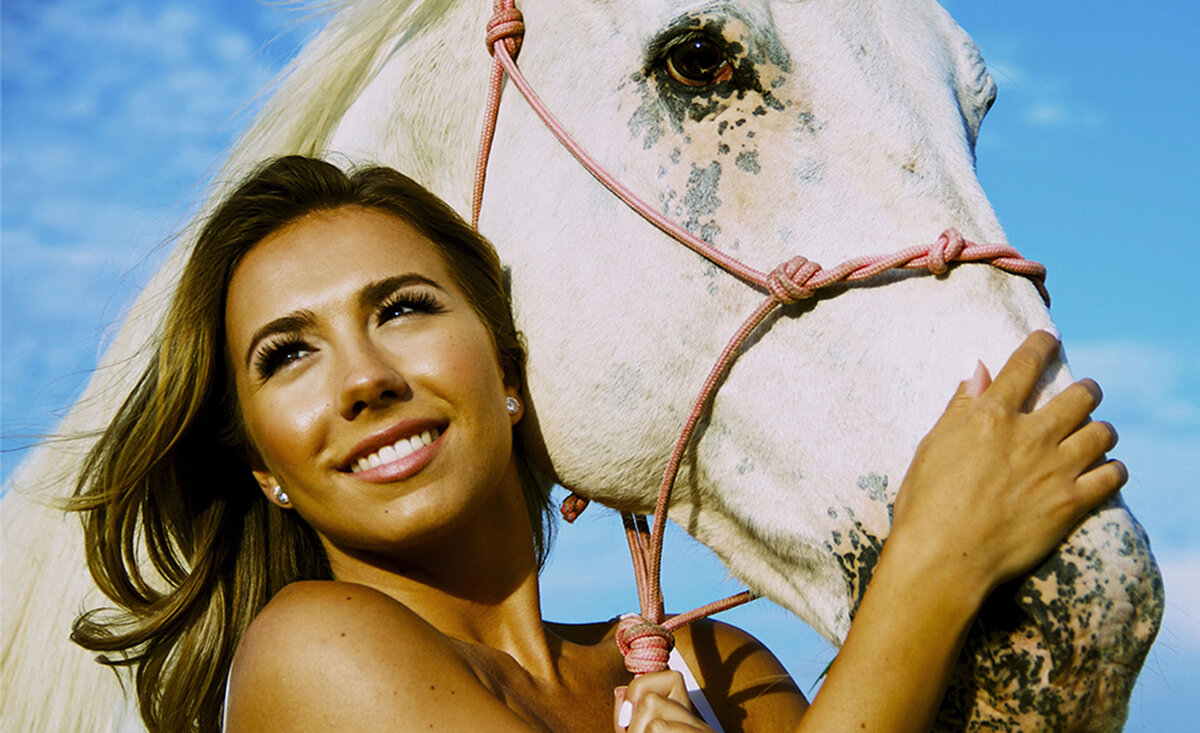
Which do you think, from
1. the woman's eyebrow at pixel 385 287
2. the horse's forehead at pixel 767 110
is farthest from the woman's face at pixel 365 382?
the horse's forehead at pixel 767 110

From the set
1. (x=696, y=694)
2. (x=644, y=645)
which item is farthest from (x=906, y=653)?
(x=696, y=694)

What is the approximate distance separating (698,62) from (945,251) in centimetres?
48

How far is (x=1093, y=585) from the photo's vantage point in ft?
3.84

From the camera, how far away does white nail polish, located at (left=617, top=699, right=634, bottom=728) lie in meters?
1.30

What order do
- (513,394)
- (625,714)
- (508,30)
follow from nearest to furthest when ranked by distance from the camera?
(625,714), (513,394), (508,30)

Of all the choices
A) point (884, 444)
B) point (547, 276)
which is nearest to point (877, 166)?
point (884, 444)

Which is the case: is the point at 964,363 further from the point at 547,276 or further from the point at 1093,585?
the point at 547,276

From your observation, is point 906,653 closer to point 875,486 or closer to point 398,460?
point 875,486

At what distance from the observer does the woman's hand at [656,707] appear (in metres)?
1.20

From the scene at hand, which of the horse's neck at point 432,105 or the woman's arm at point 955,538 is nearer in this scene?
the woman's arm at point 955,538

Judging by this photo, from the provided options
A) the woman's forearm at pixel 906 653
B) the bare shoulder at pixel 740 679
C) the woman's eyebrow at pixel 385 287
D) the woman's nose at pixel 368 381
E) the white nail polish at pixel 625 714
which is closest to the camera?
the woman's forearm at pixel 906 653

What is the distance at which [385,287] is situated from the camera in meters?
1.52

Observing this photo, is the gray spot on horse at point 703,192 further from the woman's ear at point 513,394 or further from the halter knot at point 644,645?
the halter knot at point 644,645

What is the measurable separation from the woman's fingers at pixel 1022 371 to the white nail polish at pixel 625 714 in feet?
1.96
